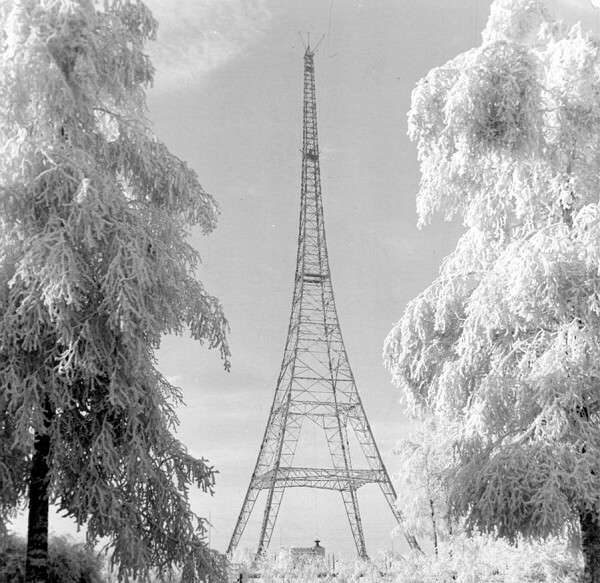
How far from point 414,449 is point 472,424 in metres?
11.0

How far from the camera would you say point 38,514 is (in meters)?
8.23

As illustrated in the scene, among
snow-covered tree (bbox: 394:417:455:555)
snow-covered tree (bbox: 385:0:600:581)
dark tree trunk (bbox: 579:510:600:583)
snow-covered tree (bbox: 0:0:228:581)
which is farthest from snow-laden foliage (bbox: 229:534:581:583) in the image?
snow-covered tree (bbox: 0:0:228:581)

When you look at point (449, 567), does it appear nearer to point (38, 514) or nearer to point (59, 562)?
point (59, 562)

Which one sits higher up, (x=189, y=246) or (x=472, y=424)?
(x=189, y=246)

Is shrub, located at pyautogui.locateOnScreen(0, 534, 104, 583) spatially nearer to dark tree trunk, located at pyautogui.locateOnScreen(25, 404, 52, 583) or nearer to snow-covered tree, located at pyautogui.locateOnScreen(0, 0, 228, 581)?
dark tree trunk, located at pyautogui.locateOnScreen(25, 404, 52, 583)

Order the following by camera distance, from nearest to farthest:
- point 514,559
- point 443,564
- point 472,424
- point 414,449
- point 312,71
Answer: point 472,424, point 514,559, point 443,564, point 414,449, point 312,71

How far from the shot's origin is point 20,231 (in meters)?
8.17

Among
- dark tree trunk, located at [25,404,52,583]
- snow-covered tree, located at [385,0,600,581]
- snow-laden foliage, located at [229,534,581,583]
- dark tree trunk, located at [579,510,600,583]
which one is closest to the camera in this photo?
dark tree trunk, located at [25,404,52,583]

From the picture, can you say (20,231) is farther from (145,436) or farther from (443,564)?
(443,564)

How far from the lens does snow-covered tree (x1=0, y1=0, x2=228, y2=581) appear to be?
777cm

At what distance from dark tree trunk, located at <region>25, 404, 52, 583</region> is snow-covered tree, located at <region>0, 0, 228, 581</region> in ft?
0.05

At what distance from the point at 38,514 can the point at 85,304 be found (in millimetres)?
2215

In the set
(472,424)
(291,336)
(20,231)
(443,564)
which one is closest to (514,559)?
(443,564)

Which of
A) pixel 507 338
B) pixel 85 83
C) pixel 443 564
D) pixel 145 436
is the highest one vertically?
pixel 85 83
